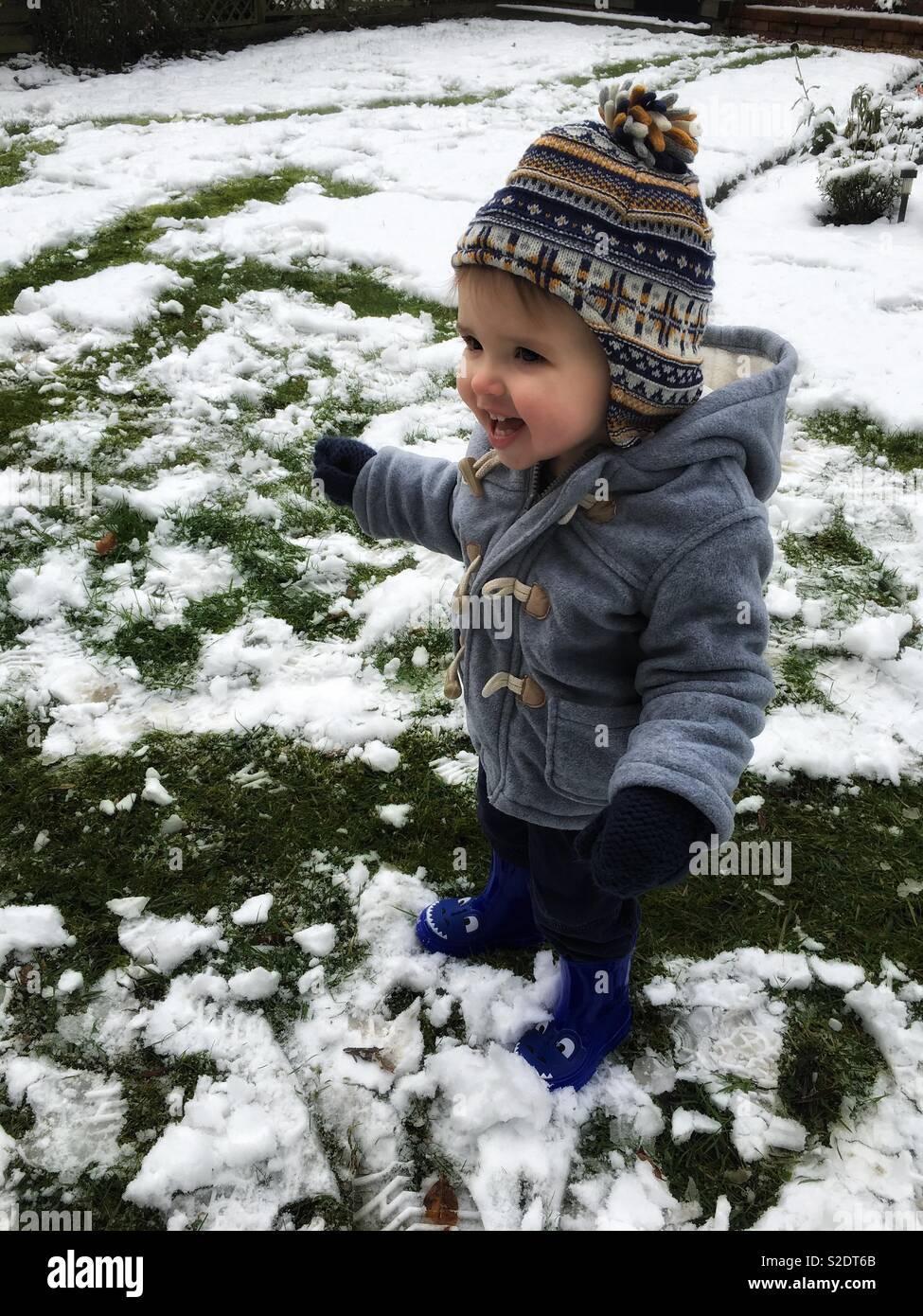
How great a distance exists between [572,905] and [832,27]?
13877 millimetres

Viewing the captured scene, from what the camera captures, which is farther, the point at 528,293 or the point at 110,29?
the point at 110,29

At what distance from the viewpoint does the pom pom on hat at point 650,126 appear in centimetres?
121

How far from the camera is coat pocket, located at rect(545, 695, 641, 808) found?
147 cm

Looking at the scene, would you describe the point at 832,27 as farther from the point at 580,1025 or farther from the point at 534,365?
the point at 580,1025

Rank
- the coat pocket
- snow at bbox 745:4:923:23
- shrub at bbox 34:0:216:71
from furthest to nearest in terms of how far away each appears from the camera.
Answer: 1. snow at bbox 745:4:923:23
2. shrub at bbox 34:0:216:71
3. the coat pocket

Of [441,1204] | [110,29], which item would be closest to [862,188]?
[441,1204]

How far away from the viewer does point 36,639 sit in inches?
110

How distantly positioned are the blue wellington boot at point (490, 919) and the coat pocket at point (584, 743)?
58 centimetres

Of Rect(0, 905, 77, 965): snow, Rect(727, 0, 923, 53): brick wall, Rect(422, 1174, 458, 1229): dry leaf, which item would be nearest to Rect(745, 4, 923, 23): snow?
Rect(727, 0, 923, 53): brick wall

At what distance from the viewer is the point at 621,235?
46.9 inches

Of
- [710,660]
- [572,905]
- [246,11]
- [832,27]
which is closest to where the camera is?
[710,660]

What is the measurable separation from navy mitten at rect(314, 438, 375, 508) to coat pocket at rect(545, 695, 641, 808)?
0.67 m

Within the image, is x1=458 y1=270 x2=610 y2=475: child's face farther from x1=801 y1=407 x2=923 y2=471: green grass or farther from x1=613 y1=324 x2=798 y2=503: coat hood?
x1=801 y1=407 x2=923 y2=471: green grass

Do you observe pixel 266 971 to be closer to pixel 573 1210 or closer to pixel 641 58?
pixel 573 1210
